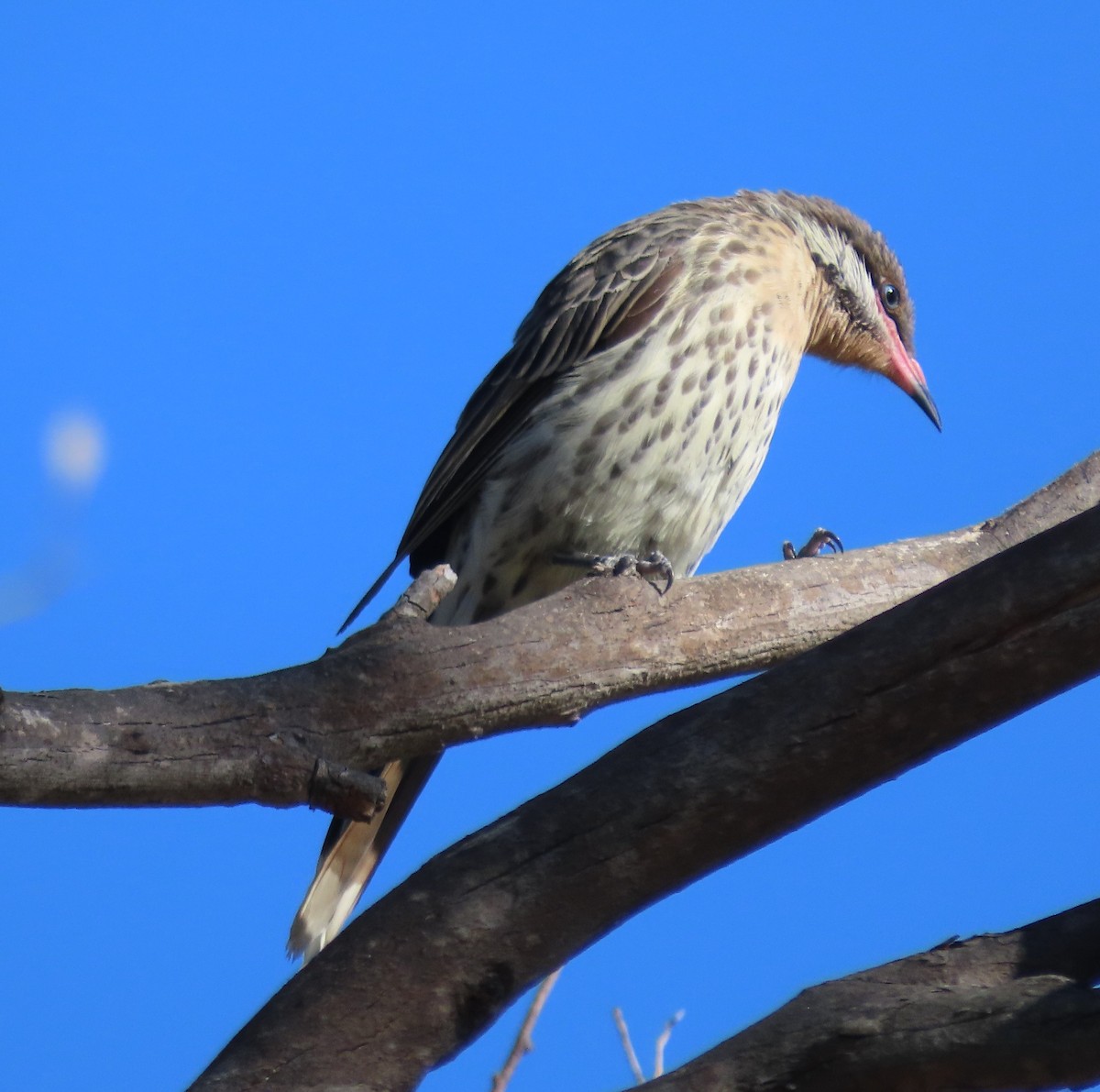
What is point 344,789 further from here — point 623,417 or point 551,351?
point 551,351

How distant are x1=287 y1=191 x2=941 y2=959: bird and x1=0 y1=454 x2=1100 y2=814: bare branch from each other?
0.41 metres

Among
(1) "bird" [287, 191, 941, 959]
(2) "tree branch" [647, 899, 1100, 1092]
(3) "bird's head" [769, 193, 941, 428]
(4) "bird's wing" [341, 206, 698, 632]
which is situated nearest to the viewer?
(2) "tree branch" [647, 899, 1100, 1092]

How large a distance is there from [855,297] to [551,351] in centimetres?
136

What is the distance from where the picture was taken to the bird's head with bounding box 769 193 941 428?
5.15 metres

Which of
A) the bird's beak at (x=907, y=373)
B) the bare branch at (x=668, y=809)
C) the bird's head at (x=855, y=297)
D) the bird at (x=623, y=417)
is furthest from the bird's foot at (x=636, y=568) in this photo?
the bird's beak at (x=907, y=373)

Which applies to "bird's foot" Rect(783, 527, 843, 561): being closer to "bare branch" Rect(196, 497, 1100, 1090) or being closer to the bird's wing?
the bird's wing

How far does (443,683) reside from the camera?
3.01 meters

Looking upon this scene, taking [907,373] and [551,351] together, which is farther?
[907,373]

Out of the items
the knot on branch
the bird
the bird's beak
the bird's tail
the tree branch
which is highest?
the bird's beak

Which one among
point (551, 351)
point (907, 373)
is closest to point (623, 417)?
point (551, 351)

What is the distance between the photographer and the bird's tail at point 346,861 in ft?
11.5

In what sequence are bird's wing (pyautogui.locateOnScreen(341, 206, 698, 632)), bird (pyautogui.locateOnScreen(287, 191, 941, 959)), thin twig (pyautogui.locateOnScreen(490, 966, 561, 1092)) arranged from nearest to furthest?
thin twig (pyautogui.locateOnScreen(490, 966, 561, 1092)) < bird (pyautogui.locateOnScreen(287, 191, 941, 959)) < bird's wing (pyautogui.locateOnScreen(341, 206, 698, 632))

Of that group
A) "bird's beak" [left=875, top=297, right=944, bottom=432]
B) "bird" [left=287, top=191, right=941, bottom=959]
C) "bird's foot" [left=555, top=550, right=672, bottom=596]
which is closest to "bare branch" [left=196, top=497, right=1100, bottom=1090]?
"bird's foot" [left=555, top=550, right=672, bottom=596]

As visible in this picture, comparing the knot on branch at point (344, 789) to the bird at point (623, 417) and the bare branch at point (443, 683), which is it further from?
the bird at point (623, 417)
